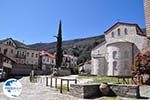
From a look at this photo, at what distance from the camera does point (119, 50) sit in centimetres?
5031

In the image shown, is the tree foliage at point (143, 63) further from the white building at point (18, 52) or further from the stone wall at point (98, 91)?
the white building at point (18, 52)

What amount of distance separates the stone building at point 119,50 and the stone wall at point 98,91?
32.8m

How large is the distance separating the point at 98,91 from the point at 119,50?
35279mm

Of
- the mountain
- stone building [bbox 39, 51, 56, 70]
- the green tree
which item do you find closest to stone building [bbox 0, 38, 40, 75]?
stone building [bbox 39, 51, 56, 70]

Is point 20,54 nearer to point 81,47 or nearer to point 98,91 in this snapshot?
point 81,47

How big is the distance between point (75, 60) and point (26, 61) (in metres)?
29.7

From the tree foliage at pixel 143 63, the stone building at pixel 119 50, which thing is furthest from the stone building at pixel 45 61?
the tree foliage at pixel 143 63

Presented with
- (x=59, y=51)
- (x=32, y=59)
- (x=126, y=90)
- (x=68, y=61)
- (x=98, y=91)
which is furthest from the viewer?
(x=68, y=61)

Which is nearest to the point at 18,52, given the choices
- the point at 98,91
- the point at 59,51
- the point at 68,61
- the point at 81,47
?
the point at 59,51

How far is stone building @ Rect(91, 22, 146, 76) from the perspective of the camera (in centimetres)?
4988

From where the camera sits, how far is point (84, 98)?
15055 mm

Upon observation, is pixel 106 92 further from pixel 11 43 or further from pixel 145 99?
pixel 11 43

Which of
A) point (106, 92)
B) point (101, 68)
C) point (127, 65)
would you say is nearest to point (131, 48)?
point (127, 65)

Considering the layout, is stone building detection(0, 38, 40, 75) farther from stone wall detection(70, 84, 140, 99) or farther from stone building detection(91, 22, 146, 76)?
stone wall detection(70, 84, 140, 99)
